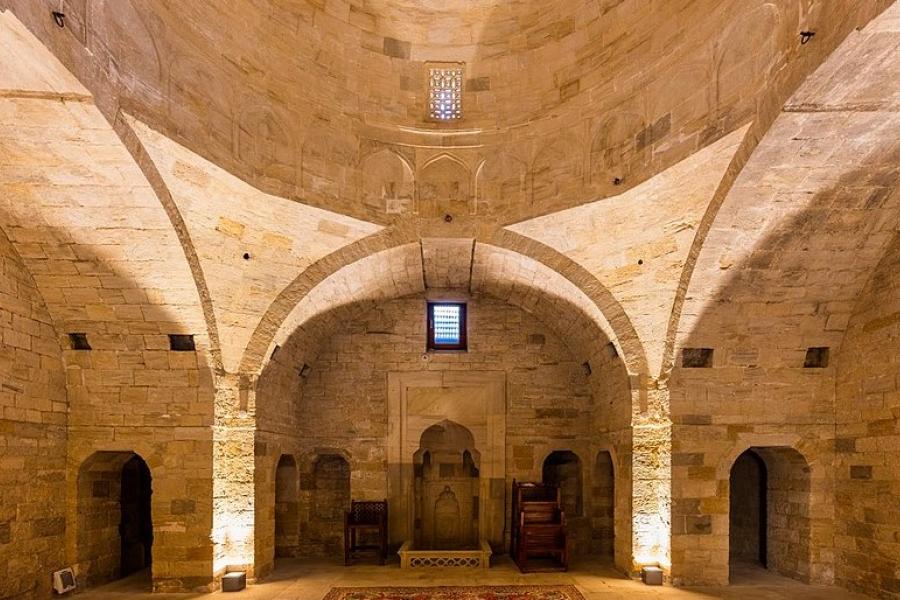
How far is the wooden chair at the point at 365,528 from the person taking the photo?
411 inches

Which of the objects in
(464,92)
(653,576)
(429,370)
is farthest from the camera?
(429,370)

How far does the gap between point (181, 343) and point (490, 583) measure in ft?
18.1

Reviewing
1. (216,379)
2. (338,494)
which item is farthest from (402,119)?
(338,494)

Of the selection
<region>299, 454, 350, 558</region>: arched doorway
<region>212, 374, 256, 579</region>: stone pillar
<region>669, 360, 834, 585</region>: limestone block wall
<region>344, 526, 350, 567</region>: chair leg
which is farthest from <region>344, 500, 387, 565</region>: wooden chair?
<region>669, 360, 834, 585</region>: limestone block wall

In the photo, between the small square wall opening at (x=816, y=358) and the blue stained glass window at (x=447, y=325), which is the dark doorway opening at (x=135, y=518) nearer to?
the blue stained glass window at (x=447, y=325)

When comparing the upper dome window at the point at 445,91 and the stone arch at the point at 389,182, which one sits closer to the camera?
the stone arch at the point at 389,182

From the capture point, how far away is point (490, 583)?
9008 millimetres

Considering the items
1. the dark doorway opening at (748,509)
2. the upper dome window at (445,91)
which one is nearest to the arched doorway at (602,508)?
the dark doorway opening at (748,509)

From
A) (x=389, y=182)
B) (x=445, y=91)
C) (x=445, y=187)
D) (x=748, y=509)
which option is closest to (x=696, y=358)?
(x=748, y=509)

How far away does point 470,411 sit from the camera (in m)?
11.6

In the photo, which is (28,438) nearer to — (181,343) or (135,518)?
(181,343)

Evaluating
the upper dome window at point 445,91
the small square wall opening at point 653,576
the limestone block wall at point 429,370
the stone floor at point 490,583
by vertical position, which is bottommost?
the stone floor at point 490,583

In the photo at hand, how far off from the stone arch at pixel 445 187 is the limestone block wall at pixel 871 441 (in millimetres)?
5348

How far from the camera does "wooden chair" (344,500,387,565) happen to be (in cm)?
1043
